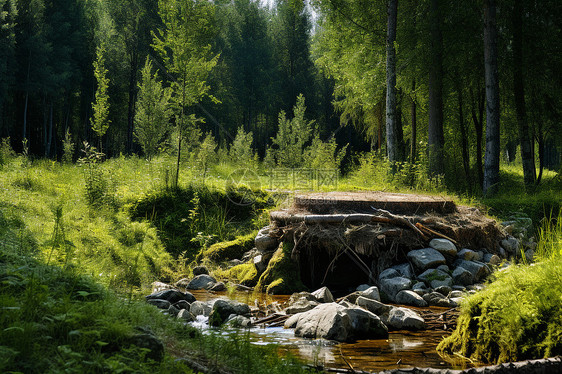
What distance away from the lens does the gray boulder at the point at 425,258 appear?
6559mm

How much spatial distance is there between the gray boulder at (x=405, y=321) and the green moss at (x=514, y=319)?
2.16 ft

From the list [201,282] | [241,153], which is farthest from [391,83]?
[201,282]

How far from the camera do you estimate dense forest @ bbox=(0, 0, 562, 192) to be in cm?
1180

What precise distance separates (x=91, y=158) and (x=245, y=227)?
12.4 feet

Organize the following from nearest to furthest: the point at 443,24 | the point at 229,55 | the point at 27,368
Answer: the point at 27,368
the point at 443,24
the point at 229,55

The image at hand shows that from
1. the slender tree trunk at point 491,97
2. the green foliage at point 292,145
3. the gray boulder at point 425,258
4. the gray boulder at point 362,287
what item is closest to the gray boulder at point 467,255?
the gray boulder at point 425,258

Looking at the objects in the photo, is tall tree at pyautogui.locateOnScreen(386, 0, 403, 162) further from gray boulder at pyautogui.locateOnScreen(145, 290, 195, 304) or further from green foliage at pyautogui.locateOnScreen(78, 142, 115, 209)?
gray boulder at pyautogui.locateOnScreen(145, 290, 195, 304)

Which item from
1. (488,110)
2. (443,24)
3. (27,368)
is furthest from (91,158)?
(443,24)

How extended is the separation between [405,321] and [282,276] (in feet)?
8.29

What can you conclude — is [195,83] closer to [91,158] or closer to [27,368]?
[91,158]

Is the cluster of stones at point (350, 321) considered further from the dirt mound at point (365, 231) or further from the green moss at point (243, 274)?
the green moss at point (243, 274)

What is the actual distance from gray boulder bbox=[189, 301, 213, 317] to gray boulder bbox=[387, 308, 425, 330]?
216 cm

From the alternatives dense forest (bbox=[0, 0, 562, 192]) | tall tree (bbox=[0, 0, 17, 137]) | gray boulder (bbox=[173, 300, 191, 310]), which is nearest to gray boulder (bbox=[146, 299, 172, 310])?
gray boulder (bbox=[173, 300, 191, 310])

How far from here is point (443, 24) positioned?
45.0 ft
